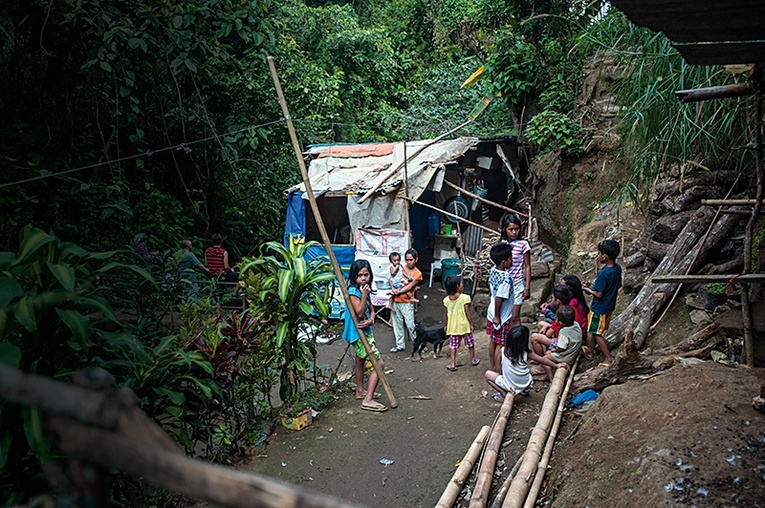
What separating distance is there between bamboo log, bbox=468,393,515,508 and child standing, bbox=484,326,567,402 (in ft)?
1.19

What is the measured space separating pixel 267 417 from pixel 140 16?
4891mm

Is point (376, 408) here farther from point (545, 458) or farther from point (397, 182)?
point (397, 182)

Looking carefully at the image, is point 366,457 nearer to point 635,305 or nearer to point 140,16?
point 635,305

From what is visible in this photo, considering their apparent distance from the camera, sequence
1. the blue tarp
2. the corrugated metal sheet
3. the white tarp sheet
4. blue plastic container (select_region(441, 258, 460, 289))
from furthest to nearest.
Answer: blue plastic container (select_region(441, 258, 460, 289)), the blue tarp, the white tarp sheet, the corrugated metal sheet

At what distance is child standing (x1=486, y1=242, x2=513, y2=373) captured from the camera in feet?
19.0

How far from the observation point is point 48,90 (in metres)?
7.81

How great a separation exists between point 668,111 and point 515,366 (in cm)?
298

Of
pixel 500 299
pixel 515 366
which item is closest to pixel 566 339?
pixel 515 366

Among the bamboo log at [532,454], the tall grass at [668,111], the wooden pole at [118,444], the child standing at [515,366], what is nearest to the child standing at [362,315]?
the child standing at [515,366]

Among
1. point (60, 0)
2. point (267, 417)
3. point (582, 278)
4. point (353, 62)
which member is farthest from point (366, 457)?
point (353, 62)

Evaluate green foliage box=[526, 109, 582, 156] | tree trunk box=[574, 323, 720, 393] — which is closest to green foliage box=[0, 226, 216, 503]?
tree trunk box=[574, 323, 720, 393]

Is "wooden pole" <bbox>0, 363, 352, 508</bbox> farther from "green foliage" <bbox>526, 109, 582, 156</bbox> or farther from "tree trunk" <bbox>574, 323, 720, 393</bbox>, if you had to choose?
"green foliage" <bbox>526, 109, 582, 156</bbox>

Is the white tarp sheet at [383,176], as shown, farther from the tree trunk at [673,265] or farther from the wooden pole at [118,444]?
the wooden pole at [118,444]

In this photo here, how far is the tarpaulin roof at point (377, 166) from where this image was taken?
32.9ft
